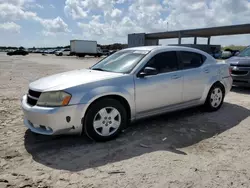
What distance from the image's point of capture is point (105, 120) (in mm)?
4055

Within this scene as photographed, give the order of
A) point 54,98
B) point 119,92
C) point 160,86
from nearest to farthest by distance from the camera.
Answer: point 54,98 < point 119,92 < point 160,86

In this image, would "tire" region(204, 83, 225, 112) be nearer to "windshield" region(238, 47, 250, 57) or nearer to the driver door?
the driver door

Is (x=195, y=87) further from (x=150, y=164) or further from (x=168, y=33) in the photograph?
(x=168, y=33)

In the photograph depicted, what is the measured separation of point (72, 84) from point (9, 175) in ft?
5.09

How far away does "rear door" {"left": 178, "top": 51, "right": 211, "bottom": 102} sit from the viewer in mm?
5179

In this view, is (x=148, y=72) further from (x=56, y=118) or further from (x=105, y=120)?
(x=56, y=118)

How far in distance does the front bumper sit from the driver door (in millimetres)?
1143

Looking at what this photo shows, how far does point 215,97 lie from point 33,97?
13.8 ft

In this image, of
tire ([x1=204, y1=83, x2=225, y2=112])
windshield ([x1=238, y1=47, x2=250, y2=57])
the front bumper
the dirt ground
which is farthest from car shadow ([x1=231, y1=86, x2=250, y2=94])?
the front bumper

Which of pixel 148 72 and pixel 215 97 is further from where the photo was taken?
pixel 215 97

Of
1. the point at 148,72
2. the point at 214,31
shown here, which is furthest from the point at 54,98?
the point at 214,31

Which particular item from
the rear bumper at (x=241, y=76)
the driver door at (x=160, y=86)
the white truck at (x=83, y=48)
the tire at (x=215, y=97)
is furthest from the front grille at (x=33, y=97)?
the white truck at (x=83, y=48)

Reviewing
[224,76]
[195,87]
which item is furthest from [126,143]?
[224,76]

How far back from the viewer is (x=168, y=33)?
49781 mm
